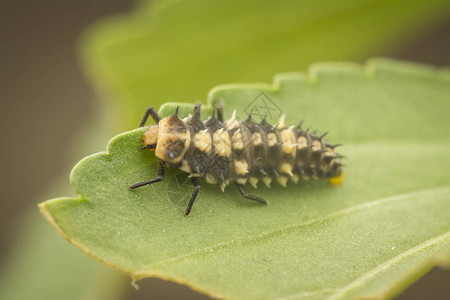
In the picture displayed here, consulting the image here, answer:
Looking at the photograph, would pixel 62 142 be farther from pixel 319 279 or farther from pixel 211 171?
pixel 319 279

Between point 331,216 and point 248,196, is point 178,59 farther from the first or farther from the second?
point 331,216

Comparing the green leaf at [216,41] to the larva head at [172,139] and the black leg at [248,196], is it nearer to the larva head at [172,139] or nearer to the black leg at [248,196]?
the larva head at [172,139]

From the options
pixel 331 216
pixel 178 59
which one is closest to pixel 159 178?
pixel 331 216

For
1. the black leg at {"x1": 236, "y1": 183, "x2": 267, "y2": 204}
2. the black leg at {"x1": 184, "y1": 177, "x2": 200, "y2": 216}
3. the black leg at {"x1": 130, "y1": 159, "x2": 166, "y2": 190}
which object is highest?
the black leg at {"x1": 130, "y1": 159, "x2": 166, "y2": 190}

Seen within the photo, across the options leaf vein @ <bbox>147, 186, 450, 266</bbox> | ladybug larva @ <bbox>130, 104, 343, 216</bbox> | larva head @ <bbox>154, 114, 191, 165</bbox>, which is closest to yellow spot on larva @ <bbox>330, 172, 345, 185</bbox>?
ladybug larva @ <bbox>130, 104, 343, 216</bbox>

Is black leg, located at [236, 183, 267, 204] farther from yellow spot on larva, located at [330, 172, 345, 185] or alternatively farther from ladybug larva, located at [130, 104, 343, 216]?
yellow spot on larva, located at [330, 172, 345, 185]

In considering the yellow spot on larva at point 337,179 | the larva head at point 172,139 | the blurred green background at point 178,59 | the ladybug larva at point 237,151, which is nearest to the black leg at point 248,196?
the ladybug larva at point 237,151
